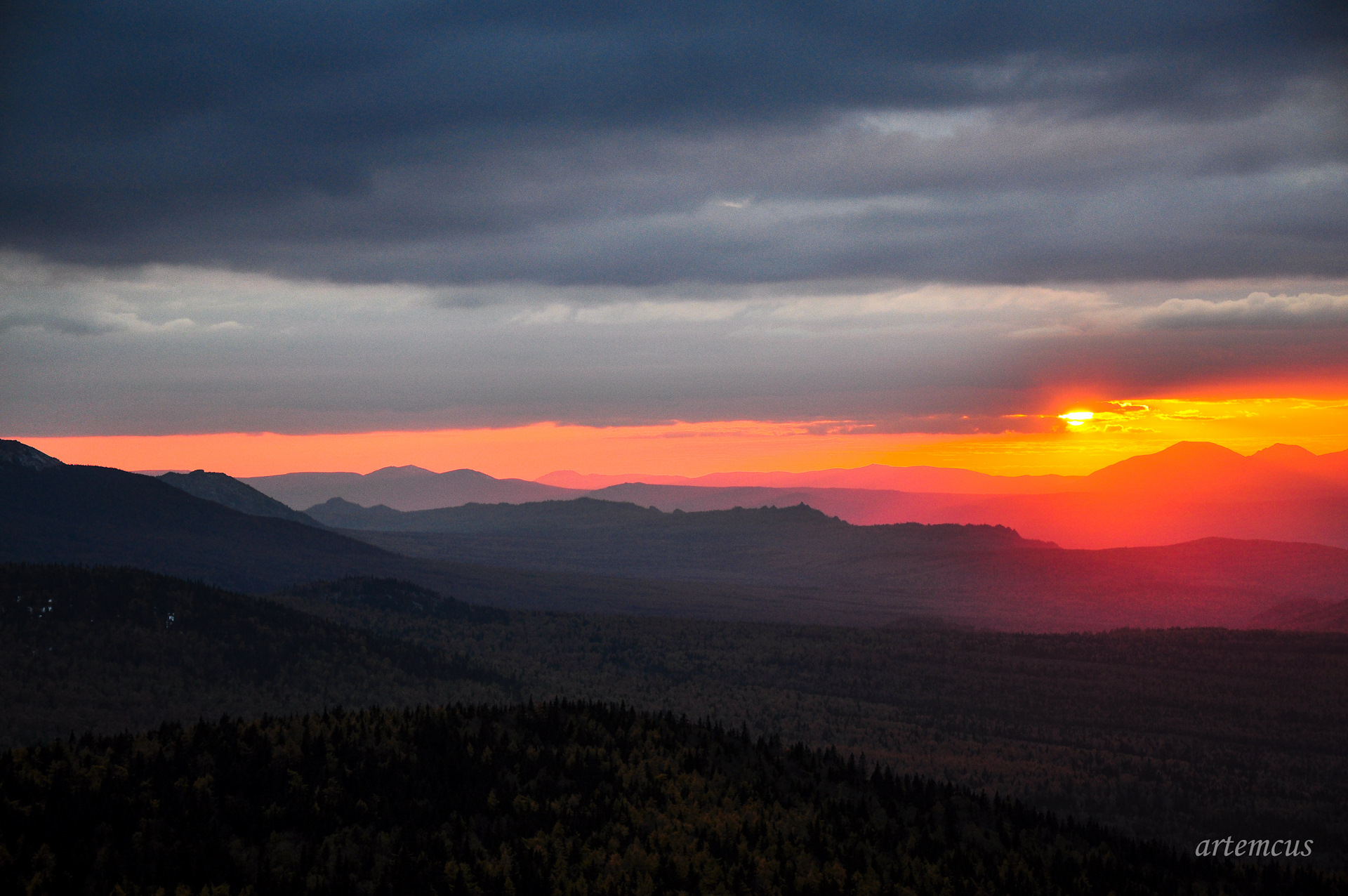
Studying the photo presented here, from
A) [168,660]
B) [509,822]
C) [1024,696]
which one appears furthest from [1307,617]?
[509,822]

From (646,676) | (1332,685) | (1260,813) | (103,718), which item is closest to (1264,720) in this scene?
(1332,685)

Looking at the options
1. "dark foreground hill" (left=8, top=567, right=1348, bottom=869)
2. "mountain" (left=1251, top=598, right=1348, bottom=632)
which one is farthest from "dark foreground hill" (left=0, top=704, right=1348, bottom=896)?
"mountain" (left=1251, top=598, right=1348, bottom=632)

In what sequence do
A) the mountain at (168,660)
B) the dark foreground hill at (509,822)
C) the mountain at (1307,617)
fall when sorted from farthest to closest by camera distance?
the mountain at (1307,617) < the mountain at (168,660) < the dark foreground hill at (509,822)

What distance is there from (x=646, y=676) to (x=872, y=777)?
244ft

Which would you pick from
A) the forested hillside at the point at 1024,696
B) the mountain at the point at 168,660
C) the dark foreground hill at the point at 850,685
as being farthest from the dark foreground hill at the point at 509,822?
the mountain at the point at 168,660

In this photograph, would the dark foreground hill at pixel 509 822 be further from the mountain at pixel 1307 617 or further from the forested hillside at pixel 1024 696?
the mountain at pixel 1307 617

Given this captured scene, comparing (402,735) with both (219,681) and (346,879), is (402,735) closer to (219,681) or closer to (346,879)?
(346,879)

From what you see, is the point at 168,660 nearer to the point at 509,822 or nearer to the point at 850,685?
the point at 509,822

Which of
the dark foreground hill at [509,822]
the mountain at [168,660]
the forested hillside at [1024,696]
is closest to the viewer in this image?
the dark foreground hill at [509,822]

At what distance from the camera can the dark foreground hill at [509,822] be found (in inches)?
790

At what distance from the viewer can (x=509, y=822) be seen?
23.9 metres

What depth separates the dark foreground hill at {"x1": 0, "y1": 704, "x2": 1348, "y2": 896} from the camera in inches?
790

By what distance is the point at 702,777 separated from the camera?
28.8m

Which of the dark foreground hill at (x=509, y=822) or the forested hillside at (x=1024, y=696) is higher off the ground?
the dark foreground hill at (x=509, y=822)
